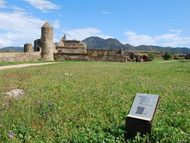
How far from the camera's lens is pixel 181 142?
6.14 meters

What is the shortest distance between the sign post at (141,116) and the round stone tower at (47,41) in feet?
157

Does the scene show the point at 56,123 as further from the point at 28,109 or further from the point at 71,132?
the point at 28,109

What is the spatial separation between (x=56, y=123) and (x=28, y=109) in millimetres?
1443

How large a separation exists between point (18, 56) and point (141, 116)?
127 feet

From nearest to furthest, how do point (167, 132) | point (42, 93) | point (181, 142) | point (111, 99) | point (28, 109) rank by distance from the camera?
point (181, 142)
point (167, 132)
point (28, 109)
point (111, 99)
point (42, 93)

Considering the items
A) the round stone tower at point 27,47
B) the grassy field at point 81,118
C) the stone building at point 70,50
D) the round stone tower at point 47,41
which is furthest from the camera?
the stone building at point 70,50

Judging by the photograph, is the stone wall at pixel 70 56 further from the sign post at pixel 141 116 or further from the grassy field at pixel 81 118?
the sign post at pixel 141 116

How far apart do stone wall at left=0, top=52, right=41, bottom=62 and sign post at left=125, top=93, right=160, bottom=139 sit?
109 feet

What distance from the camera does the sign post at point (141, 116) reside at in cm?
640

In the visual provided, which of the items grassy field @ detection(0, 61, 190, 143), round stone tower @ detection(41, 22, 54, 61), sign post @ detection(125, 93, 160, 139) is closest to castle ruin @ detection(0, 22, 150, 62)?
round stone tower @ detection(41, 22, 54, 61)

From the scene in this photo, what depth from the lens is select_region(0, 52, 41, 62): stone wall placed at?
3920cm

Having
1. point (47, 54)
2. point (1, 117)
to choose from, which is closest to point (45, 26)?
point (47, 54)

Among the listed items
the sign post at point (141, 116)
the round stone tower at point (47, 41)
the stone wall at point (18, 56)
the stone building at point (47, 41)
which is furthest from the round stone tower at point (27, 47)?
the sign post at point (141, 116)

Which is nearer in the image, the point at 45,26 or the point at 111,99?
the point at 111,99
